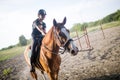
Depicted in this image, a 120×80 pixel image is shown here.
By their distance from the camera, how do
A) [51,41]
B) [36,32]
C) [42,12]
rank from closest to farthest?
[51,41]
[42,12]
[36,32]

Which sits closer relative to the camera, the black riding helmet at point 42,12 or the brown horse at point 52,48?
the brown horse at point 52,48

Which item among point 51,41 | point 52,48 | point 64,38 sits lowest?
point 52,48

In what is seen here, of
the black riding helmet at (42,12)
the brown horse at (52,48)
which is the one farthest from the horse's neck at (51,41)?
the black riding helmet at (42,12)

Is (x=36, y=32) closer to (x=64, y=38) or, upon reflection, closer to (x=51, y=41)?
(x=51, y=41)

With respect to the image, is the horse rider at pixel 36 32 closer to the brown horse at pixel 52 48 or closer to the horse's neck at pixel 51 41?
the brown horse at pixel 52 48

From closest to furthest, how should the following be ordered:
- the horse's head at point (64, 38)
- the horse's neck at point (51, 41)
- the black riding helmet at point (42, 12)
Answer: the horse's head at point (64, 38) → the horse's neck at point (51, 41) → the black riding helmet at point (42, 12)

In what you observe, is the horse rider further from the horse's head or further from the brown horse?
the horse's head

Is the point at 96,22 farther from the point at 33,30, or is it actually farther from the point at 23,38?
the point at 33,30

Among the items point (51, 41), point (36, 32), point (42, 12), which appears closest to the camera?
point (51, 41)

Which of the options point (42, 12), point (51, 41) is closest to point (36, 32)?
point (42, 12)

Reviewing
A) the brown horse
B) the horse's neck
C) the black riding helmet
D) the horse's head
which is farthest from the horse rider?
the horse's head

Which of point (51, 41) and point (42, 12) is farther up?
point (42, 12)

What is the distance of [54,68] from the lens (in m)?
5.58

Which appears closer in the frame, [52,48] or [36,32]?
[52,48]
